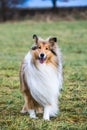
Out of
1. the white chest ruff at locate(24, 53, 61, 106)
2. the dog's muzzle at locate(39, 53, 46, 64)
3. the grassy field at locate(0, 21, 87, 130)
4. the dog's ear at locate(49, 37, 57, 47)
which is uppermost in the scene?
the dog's ear at locate(49, 37, 57, 47)

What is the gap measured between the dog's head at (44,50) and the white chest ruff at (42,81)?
0.40ft

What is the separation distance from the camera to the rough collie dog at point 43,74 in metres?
7.21

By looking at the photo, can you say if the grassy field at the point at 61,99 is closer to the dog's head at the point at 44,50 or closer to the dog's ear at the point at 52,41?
the dog's head at the point at 44,50

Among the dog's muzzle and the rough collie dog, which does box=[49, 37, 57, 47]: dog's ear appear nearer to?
the rough collie dog

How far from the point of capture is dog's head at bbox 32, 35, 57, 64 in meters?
7.15

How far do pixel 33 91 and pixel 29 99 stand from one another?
28cm

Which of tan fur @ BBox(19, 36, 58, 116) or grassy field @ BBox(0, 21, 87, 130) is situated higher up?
tan fur @ BBox(19, 36, 58, 116)

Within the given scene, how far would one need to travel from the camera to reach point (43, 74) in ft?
24.0

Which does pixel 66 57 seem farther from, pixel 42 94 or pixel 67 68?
pixel 42 94

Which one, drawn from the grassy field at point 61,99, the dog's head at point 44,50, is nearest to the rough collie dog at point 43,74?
the dog's head at point 44,50

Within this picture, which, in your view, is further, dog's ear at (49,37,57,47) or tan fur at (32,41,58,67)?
dog's ear at (49,37,57,47)

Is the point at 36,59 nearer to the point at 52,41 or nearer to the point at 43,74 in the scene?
the point at 43,74

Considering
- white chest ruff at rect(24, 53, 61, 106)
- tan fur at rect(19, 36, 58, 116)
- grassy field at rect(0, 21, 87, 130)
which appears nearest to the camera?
grassy field at rect(0, 21, 87, 130)

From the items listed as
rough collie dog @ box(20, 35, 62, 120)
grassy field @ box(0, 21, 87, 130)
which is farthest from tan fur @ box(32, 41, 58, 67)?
grassy field @ box(0, 21, 87, 130)
